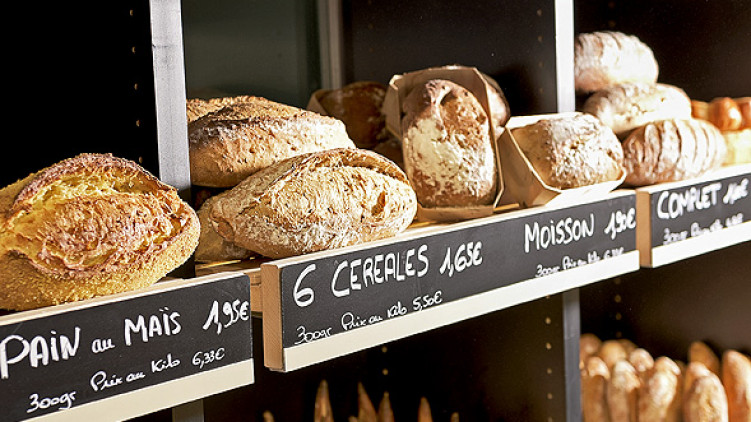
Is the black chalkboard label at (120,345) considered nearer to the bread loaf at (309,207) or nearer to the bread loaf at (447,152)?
the bread loaf at (309,207)

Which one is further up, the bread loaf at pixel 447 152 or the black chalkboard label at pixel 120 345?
the bread loaf at pixel 447 152

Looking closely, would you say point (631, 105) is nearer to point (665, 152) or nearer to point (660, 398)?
point (665, 152)

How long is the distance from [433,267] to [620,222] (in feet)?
1.69

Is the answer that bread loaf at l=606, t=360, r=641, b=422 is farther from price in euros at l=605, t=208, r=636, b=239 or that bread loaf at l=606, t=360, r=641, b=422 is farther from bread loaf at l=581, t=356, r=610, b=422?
price in euros at l=605, t=208, r=636, b=239

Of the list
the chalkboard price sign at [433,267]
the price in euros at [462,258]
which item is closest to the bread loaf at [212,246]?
the chalkboard price sign at [433,267]

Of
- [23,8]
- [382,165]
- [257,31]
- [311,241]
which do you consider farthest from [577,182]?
[23,8]

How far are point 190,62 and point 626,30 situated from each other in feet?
4.30

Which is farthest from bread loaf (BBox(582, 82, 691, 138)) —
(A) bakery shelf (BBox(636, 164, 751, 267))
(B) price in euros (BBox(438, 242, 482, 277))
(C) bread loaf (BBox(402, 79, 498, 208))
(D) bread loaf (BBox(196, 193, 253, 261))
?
(D) bread loaf (BBox(196, 193, 253, 261))

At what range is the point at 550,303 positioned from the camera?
5.14 feet

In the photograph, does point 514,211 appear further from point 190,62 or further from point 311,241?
point 190,62

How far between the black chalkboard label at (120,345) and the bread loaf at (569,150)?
0.67 m

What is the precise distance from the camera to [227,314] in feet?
3.00

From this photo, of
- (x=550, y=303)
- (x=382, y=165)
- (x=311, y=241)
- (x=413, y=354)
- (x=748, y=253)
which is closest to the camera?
(x=311, y=241)

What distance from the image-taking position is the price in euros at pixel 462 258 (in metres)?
1.17
